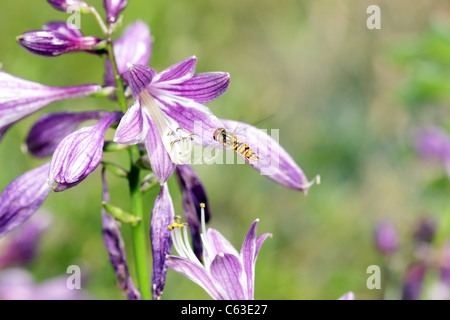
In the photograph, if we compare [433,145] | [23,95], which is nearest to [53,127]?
[23,95]

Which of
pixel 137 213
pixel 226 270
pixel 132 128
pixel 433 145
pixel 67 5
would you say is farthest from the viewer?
pixel 433 145

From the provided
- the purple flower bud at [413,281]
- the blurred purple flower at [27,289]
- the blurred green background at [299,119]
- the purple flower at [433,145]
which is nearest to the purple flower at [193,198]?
the blurred purple flower at [27,289]

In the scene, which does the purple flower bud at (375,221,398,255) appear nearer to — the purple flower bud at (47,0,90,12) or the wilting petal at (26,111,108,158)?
the wilting petal at (26,111,108,158)

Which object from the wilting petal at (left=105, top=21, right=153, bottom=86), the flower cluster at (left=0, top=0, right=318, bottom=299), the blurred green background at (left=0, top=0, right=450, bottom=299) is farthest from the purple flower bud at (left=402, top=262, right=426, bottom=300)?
the wilting petal at (left=105, top=21, right=153, bottom=86)

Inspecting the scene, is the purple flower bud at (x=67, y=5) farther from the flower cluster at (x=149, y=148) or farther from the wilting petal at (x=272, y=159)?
the wilting petal at (x=272, y=159)

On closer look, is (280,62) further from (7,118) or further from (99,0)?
(7,118)

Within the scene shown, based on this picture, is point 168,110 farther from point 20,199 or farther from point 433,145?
point 433,145

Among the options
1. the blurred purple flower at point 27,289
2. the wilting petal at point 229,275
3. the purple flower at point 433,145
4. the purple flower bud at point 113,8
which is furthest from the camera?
the purple flower at point 433,145
